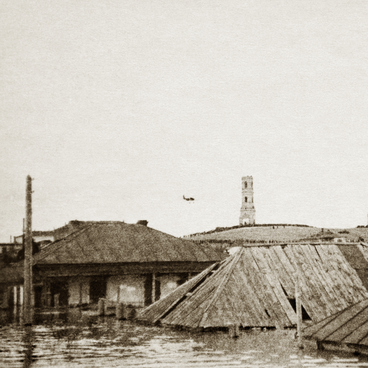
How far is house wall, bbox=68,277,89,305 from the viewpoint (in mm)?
40531

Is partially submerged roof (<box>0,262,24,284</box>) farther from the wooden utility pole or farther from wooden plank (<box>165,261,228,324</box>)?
wooden plank (<box>165,261,228,324</box>)

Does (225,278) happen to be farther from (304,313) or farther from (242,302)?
(304,313)

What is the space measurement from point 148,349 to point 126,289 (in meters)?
20.6

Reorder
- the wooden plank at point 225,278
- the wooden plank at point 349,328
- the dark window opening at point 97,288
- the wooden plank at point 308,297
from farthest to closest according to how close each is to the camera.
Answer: the dark window opening at point 97,288 → the wooden plank at point 308,297 → the wooden plank at point 225,278 → the wooden plank at point 349,328

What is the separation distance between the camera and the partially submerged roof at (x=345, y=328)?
60.8 ft

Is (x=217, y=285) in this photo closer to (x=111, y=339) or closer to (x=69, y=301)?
(x=111, y=339)

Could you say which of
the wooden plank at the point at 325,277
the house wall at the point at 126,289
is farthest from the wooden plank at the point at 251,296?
the house wall at the point at 126,289

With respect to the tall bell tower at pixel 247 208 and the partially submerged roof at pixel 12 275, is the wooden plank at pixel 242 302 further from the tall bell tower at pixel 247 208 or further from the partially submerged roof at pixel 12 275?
the tall bell tower at pixel 247 208

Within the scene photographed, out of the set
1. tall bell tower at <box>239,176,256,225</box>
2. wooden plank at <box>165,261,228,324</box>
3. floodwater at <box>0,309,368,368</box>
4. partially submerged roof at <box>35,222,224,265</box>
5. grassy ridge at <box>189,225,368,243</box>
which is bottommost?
floodwater at <box>0,309,368,368</box>

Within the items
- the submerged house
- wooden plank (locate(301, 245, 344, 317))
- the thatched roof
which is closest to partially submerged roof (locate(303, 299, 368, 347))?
the thatched roof

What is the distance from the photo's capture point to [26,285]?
30.6 meters

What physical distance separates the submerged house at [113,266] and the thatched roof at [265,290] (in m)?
10.6

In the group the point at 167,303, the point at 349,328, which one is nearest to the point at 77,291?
the point at 167,303

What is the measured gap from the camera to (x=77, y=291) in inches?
1607
